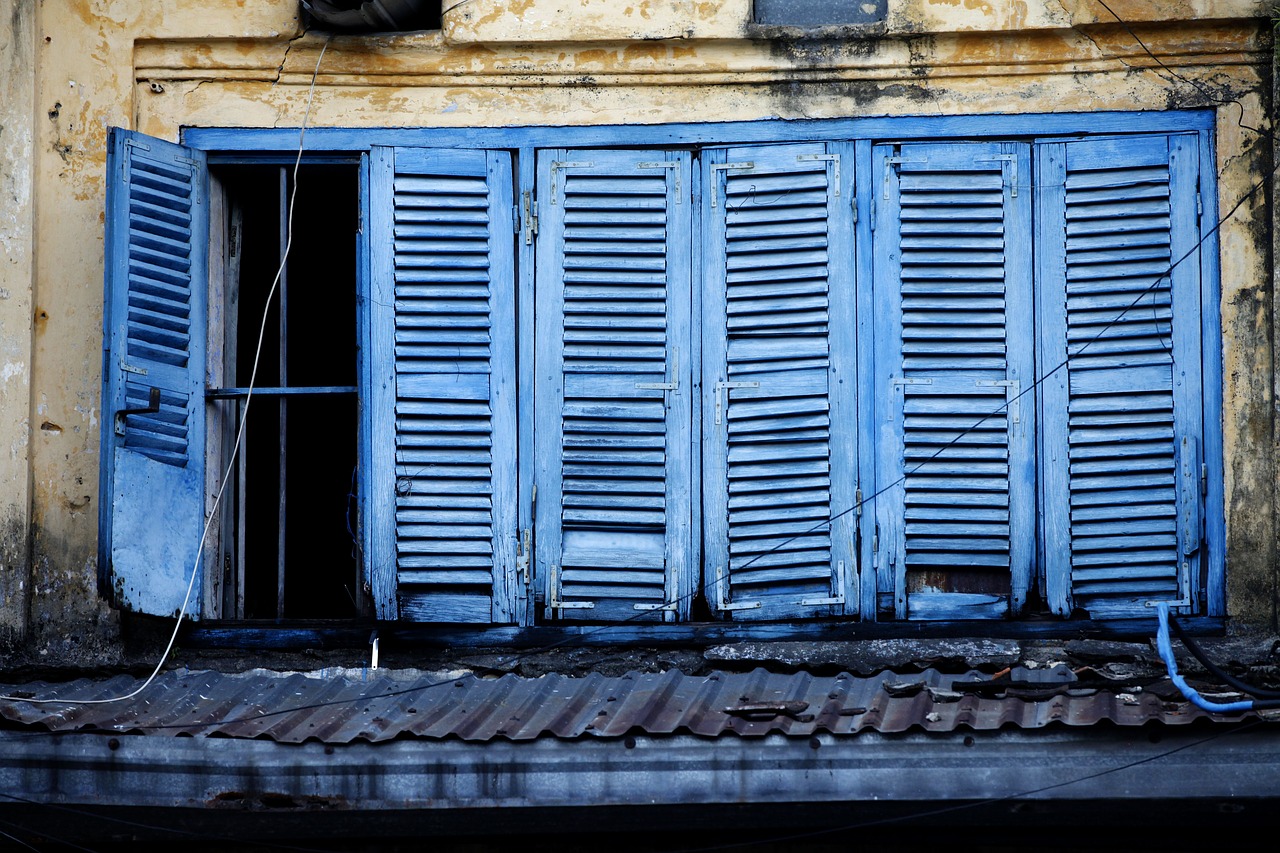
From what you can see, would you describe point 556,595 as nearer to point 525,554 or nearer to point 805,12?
point 525,554

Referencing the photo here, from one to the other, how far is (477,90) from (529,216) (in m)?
0.58

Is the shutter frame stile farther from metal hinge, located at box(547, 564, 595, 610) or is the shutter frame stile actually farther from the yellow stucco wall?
metal hinge, located at box(547, 564, 595, 610)

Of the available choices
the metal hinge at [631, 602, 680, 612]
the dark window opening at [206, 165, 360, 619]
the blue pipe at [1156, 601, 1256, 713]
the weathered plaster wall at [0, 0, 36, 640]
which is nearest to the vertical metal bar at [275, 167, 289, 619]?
the dark window opening at [206, 165, 360, 619]

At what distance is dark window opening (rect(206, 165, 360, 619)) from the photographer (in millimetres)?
6012

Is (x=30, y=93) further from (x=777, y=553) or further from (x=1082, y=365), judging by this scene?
(x=1082, y=365)

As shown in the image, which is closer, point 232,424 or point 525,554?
point 525,554

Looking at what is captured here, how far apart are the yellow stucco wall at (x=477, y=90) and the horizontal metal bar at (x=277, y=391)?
0.46m

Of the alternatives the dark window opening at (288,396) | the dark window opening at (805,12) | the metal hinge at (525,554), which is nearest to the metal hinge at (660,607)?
the metal hinge at (525,554)

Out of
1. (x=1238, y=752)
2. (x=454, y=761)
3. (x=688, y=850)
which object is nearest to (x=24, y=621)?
(x=454, y=761)

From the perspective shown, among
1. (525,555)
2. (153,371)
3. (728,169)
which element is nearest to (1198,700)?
(525,555)

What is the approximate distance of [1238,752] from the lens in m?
4.46

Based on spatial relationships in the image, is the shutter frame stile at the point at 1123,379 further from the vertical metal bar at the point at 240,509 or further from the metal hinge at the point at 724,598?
the vertical metal bar at the point at 240,509

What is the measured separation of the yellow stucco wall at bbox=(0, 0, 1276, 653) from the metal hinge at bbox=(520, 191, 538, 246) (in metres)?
A: 0.32

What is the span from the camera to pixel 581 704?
5082 millimetres
